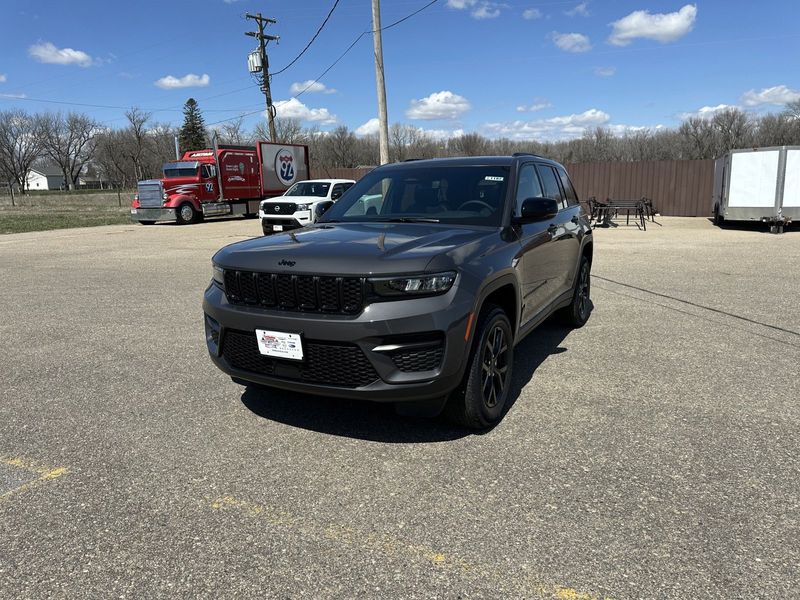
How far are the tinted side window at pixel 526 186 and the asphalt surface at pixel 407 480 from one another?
139 cm

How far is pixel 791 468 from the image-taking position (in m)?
3.06

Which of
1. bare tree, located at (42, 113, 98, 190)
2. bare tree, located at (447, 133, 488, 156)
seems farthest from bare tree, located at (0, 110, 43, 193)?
bare tree, located at (447, 133, 488, 156)

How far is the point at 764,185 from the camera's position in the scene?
53.5 feet

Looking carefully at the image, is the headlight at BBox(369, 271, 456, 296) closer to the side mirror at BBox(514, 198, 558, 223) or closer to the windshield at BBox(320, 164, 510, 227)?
the windshield at BBox(320, 164, 510, 227)

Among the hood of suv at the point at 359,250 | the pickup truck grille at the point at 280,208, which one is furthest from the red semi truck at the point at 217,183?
the hood of suv at the point at 359,250

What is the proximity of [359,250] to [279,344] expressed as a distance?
690 millimetres

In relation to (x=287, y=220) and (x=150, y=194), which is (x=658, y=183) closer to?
(x=287, y=220)

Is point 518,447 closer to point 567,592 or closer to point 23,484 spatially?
point 567,592

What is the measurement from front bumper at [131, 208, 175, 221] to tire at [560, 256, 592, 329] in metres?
Result: 20.6

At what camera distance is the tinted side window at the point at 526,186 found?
4297mm

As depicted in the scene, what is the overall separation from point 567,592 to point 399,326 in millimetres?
1406

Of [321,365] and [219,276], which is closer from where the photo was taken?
[321,365]

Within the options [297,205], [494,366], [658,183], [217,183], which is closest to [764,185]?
[658,183]

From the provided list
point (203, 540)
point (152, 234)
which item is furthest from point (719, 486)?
point (152, 234)
